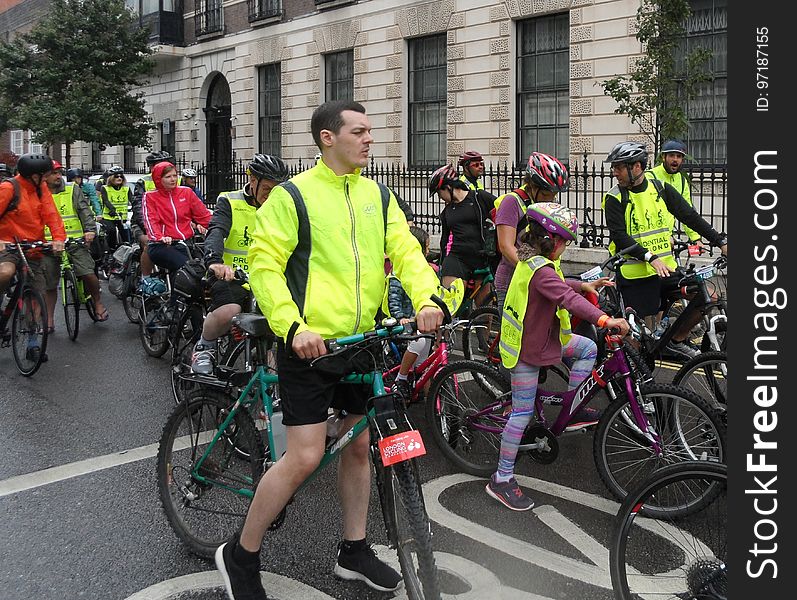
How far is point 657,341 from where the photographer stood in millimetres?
5691

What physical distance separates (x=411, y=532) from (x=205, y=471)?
4.75ft

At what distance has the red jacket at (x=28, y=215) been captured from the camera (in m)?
8.59

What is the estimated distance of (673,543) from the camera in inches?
129

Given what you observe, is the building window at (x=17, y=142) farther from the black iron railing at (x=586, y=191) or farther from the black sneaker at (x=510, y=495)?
the black sneaker at (x=510, y=495)

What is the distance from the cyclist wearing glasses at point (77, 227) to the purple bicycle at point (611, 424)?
6342 mm

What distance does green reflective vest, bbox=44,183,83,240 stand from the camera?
35.0ft

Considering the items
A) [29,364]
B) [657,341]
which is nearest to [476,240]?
[657,341]

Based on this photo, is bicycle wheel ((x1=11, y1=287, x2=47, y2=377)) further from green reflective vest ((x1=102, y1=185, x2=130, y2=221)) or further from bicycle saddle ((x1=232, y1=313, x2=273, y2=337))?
green reflective vest ((x1=102, y1=185, x2=130, y2=221))

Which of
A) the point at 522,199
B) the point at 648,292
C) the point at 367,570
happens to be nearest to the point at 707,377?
the point at 648,292

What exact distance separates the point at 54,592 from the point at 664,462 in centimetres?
320

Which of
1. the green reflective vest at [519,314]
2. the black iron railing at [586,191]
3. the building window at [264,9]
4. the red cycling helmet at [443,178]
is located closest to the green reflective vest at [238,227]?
the red cycling helmet at [443,178]

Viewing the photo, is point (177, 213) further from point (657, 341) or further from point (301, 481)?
point (301, 481)

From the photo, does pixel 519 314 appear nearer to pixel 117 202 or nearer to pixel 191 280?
pixel 191 280

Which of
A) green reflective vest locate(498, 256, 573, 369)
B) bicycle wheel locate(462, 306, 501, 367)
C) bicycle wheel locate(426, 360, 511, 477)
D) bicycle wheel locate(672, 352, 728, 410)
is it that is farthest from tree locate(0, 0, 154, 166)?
bicycle wheel locate(672, 352, 728, 410)
